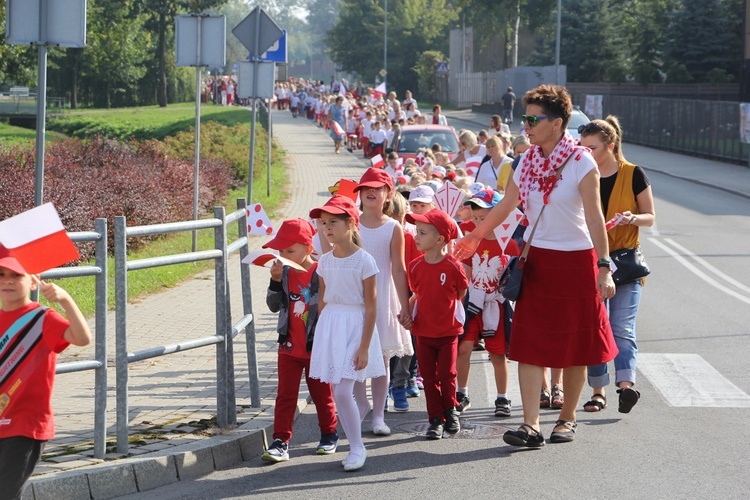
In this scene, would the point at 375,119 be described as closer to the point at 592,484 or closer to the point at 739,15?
the point at 739,15

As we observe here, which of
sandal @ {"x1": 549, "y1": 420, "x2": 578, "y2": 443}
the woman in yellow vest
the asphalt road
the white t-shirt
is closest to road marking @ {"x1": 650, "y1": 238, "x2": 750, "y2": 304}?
the asphalt road

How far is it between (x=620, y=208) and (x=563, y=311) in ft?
4.57

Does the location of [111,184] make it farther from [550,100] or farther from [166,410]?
[550,100]

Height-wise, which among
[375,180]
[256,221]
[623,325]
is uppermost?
[375,180]

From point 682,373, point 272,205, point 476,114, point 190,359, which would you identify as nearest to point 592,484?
point 682,373

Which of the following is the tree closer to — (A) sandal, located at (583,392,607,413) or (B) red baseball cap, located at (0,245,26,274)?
(A) sandal, located at (583,392,607,413)

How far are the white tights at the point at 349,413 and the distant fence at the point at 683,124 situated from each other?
1305 inches

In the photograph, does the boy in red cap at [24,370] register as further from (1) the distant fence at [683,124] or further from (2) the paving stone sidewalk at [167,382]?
(1) the distant fence at [683,124]

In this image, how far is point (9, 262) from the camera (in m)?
4.78

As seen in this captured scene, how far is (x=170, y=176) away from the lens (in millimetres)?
22594

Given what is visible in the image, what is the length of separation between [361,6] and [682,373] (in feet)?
292

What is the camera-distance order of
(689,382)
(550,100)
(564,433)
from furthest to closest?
(689,382)
(564,433)
(550,100)

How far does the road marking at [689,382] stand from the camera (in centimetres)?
868

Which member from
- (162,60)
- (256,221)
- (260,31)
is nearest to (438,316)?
(256,221)
